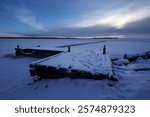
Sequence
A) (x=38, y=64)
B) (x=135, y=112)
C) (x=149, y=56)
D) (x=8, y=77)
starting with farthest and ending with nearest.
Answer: (x=149, y=56), (x=8, y=77), (x=38, y=64), (x=135, y=112)

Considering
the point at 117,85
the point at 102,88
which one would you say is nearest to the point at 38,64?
the point at 102,88

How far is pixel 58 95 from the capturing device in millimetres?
5027

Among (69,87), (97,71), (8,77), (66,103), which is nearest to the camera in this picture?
(66,103)

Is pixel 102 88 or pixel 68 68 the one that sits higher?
pixel 68 68

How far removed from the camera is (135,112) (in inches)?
145

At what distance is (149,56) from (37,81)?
1188 centimetres

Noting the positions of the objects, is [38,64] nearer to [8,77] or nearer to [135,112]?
[8,77]

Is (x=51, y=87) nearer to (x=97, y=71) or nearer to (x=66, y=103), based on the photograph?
(x=66, y=103)

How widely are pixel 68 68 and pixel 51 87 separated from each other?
106 centimetres

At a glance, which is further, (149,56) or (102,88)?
(149,56)

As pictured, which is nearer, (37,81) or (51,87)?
(51,87)

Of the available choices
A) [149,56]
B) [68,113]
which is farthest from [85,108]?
[149,56]

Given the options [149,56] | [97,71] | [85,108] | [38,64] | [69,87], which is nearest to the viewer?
[85,108]

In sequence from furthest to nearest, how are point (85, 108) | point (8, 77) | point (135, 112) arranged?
1. point (8, 77)
2. point (85, 108)
3. point (135, 112)
